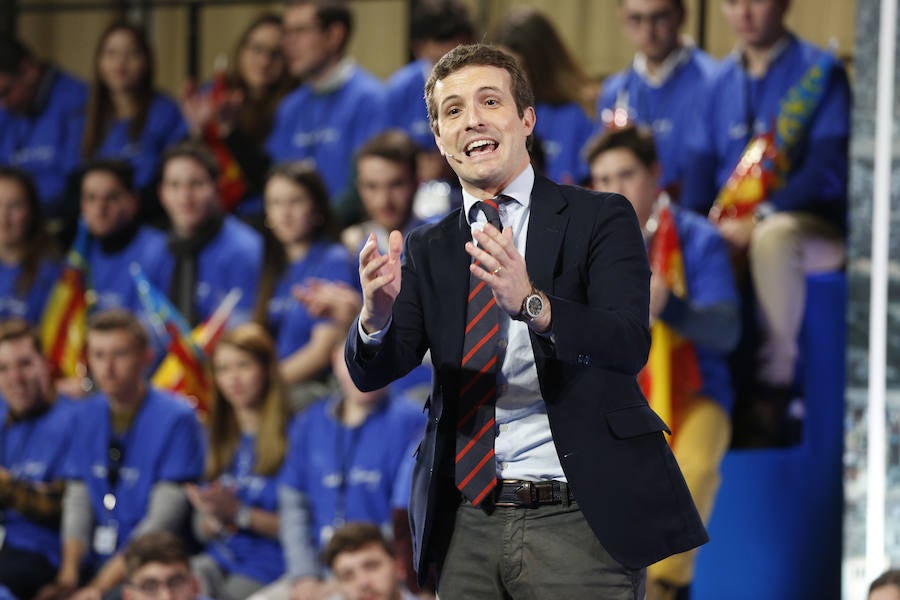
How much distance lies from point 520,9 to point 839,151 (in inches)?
49.1

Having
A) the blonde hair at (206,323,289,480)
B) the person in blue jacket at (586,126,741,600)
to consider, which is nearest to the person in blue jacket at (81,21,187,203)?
the blonde hair at (206,323,289,480)

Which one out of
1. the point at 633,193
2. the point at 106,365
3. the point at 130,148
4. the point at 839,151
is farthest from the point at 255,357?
the point at 839,151

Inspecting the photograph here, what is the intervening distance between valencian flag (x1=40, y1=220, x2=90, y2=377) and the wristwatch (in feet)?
12.6

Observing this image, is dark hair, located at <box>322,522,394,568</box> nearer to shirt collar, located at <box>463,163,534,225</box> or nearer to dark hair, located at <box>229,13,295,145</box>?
dark hair, located at <box>229,13,295,145</box>

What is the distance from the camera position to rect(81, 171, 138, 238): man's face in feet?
16.7

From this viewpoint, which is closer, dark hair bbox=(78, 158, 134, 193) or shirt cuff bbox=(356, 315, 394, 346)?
shirt cuff bbox=(356, 315, 394, 346)

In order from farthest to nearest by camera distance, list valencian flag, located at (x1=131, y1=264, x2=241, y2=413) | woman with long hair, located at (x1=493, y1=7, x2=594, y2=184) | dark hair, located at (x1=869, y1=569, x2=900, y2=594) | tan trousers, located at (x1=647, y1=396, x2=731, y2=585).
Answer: valencian flag, located at (x1=131, y1=264, x2=241, y2=413)
woman with long hair, located at (x1=493, y1=7, x2=594, y2=184)
tan trousers, located at (x1=647, y1=396, x2=731, y2=585)
dark hair, located at (x1=869, y1=569, x2=900, y2=594)

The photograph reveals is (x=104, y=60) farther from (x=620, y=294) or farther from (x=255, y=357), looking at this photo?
(x=620, y=294)

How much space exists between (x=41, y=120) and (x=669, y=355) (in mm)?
3087

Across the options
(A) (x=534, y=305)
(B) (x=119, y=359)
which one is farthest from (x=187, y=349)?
(A) (x=534, y=305)

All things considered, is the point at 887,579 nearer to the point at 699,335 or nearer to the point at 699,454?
the point at 699,454

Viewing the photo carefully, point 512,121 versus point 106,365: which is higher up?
point 512,121

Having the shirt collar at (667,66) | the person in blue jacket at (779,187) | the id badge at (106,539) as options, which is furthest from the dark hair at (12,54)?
the person in blue jacket at (779,187)

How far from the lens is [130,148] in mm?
5172
